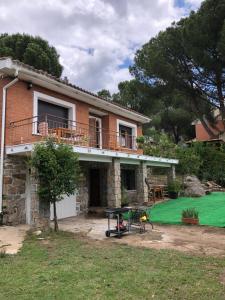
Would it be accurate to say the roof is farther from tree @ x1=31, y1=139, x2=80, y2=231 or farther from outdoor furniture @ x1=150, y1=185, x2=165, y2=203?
outdoor furniture @ x1=150, y1=185, x2=165, y2=203

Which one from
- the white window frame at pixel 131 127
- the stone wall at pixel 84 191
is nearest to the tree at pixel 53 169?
the stone wall at pixel 84 191

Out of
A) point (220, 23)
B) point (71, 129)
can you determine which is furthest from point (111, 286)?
point (220, 23)

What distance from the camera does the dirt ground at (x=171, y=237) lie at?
8.34 m

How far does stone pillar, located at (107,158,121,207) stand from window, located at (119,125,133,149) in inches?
191

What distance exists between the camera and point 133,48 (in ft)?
94.0

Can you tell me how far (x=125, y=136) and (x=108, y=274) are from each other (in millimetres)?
15369

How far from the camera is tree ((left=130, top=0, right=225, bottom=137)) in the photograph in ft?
74.0

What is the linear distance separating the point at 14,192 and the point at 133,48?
67.3ft

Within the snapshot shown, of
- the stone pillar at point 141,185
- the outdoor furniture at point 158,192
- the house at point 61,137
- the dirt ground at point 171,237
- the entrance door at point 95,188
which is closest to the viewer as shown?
the dirt ground at point 171,237

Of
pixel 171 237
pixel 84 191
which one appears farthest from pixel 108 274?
pixel 84 191

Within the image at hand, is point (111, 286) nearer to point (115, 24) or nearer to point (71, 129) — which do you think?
point (71, 129)

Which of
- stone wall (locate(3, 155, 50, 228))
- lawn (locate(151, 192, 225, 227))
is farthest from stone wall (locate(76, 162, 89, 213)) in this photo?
stone wall (locate(3, 155, 50, 228))

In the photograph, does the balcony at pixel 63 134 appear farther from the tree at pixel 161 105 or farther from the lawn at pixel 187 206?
the tree at pixel 161 105

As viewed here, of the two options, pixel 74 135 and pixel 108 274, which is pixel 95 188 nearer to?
pixel 74 135
